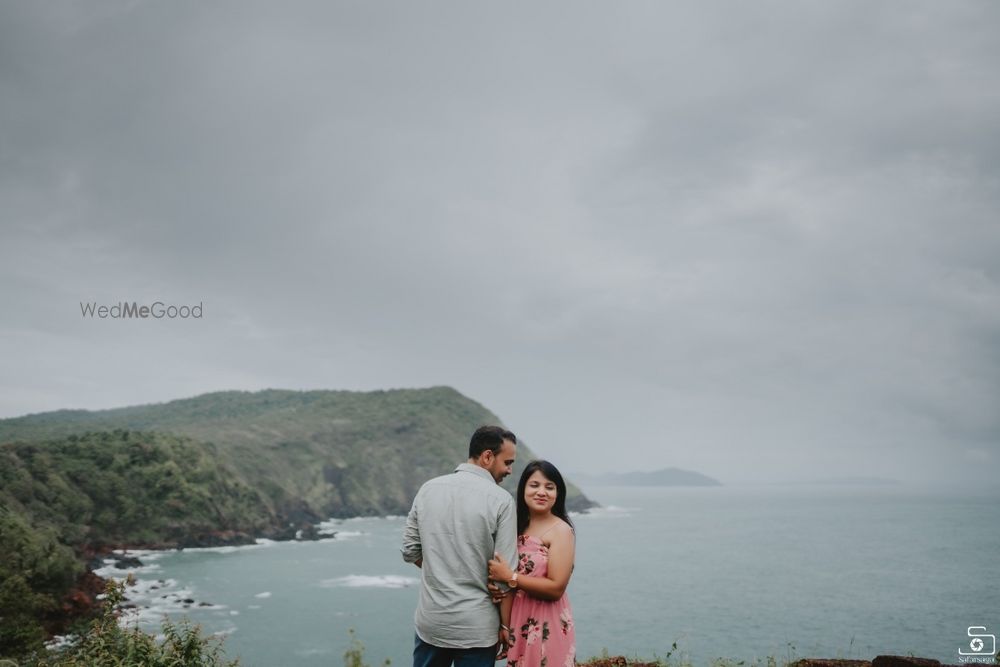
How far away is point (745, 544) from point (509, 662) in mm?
94922

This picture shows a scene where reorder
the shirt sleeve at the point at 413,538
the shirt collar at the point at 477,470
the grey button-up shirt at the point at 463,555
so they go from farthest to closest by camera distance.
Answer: the shirt sleeve at the point at 413,538 < the shirt collar at the point at 477,470 < the grey button-up shirt at the point at 463,555

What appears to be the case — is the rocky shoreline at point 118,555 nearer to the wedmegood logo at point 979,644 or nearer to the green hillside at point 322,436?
the green hillside at point 322,436

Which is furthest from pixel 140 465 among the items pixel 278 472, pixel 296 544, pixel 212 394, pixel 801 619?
pixel 212 394

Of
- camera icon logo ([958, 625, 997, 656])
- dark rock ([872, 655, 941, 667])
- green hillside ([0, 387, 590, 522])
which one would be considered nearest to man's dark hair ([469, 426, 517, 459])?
dark rock ([872, 655, 941, 667])

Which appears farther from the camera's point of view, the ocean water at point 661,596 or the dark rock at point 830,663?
the ocean water at point 661,596

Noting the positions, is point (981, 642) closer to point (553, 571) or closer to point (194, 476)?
point (553, 571)

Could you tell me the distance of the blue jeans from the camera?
3.84 metres

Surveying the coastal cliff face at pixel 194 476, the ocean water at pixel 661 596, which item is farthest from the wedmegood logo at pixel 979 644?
the coastal cliff face at pixel 194 476

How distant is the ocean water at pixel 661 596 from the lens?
34469 mm

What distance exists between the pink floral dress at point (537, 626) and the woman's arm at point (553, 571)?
0.08 m

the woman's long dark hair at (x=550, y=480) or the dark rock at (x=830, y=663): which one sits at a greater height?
the woman's long dark hair at (x=550, y=480)

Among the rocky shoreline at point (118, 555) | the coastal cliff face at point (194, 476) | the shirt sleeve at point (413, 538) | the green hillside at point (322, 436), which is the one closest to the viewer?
the shirt sleeve at point (413, 538)

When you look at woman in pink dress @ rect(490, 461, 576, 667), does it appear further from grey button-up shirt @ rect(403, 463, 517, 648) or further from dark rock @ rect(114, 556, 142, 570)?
dark rock @ rect(114, 556, 142, 570)

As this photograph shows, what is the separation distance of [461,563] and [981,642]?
36498 millimetres
